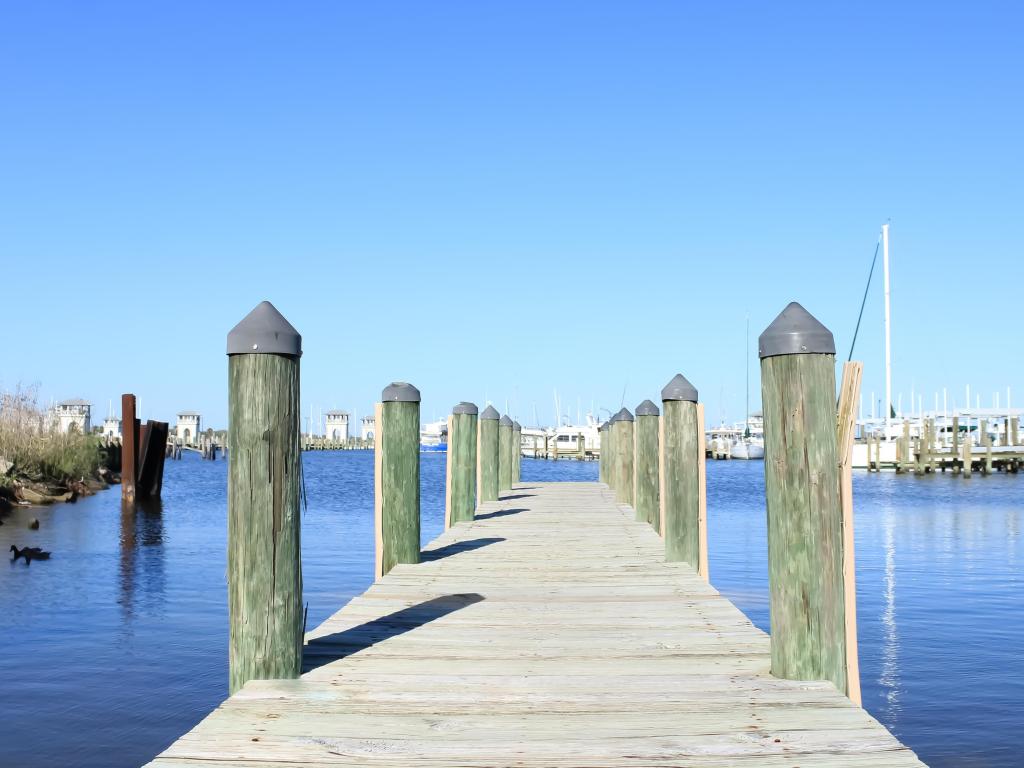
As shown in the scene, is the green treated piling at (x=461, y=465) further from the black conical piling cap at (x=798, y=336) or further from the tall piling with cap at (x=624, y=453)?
the black conical piling cap at (x=798, y=336)

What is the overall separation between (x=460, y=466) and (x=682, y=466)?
4719 mm

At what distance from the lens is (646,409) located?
1191cm

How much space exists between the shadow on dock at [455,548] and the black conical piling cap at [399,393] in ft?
4.74

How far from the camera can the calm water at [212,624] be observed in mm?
7426

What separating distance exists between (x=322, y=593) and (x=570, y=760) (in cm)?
994

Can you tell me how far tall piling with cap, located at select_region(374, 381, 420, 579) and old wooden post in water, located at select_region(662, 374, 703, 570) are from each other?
2.09 metres

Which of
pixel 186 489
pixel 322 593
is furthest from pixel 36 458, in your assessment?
pixel 322 593

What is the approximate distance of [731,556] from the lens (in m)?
17.8

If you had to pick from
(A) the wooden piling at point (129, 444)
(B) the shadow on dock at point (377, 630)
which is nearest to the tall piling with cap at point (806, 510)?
(B) the shadow on dock at point (377, 630)

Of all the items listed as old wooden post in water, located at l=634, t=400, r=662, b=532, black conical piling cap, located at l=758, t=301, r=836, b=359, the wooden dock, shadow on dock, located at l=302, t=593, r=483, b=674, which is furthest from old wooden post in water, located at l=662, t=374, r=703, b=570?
black conical piling cap, located at l=758, t=301, r=836, b=359

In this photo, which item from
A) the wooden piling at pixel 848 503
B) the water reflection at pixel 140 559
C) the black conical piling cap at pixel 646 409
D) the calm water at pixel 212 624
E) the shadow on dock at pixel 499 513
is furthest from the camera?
the shadow on dock at pixel 499 513

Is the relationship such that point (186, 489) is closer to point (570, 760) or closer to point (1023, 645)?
point (1023, 645)

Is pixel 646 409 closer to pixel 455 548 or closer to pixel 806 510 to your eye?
pixel 455 548

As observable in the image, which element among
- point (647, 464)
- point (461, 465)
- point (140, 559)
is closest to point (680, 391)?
point (647, 464)
